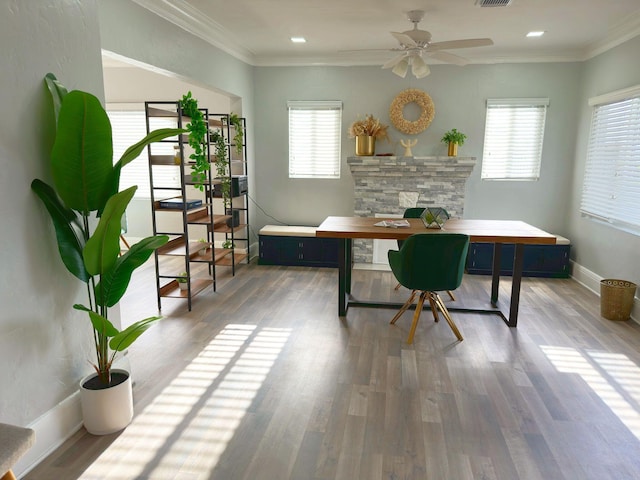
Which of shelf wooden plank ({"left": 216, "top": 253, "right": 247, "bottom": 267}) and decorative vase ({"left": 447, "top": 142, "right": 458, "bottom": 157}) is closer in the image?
shelf wooden plank ({"left": 216, "top": 253, "right": 247, "bottom": 267})

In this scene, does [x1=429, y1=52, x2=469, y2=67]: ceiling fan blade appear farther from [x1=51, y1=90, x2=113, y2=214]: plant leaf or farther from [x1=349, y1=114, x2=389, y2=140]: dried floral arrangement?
[x1=51, y1=90, x2=113, y2=214]: plant leaf

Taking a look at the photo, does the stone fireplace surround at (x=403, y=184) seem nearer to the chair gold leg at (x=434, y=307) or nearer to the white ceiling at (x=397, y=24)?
the white ceiling at (x=397, y=24)

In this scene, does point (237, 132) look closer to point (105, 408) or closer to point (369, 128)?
point (369, 128)

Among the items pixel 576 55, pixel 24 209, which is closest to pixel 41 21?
pixel 24 209

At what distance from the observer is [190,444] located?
2232 mm

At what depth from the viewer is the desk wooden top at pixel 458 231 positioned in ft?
11.7

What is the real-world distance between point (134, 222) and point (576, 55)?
20.9ft

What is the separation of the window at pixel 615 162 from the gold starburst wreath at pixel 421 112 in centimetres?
182

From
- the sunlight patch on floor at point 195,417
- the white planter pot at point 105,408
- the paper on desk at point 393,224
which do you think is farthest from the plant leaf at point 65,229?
the paper on desk at point 393,224

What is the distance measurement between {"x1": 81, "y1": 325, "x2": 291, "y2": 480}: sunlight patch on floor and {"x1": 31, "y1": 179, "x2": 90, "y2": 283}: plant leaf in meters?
0.87

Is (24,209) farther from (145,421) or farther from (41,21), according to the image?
(145,421)

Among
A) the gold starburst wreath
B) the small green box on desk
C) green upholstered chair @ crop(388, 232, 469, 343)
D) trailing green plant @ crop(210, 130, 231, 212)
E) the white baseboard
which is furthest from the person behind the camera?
the gold starburst wreath

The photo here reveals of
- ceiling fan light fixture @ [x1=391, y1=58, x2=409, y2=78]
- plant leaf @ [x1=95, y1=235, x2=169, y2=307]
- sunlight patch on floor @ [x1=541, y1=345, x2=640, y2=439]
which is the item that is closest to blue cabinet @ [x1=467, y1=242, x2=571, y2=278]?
sunlight patch on floor @ [x1=541, y1=345, x2=640, y2=439]

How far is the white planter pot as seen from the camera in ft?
7.42
